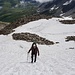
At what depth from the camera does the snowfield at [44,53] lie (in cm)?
2781

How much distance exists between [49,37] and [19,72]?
33.4 meters

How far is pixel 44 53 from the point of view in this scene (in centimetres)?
4234

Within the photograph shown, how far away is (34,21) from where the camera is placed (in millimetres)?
71312

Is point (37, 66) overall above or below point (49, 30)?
below

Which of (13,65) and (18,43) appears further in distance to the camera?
(18,43)

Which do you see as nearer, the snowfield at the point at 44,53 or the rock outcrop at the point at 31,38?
the snowfield at the point at 44,53

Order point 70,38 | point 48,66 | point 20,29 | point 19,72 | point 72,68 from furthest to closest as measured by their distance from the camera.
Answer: point 20,29
point 70,38
point 48,66
point 72,68
point 19,72

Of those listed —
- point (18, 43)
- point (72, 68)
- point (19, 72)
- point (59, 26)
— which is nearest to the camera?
point (19, 72)

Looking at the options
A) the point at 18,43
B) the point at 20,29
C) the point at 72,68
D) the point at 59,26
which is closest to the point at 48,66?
the point at 72,68

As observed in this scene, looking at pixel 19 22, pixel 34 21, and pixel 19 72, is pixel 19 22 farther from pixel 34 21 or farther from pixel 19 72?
pixel 19 72

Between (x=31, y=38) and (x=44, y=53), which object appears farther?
(x=31, y=38)

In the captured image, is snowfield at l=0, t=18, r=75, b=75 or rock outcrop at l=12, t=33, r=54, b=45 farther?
rock outcrop at l=12, t=33, r=54, b=45

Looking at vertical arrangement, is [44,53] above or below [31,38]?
below

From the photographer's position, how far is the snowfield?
2781 centimetres
